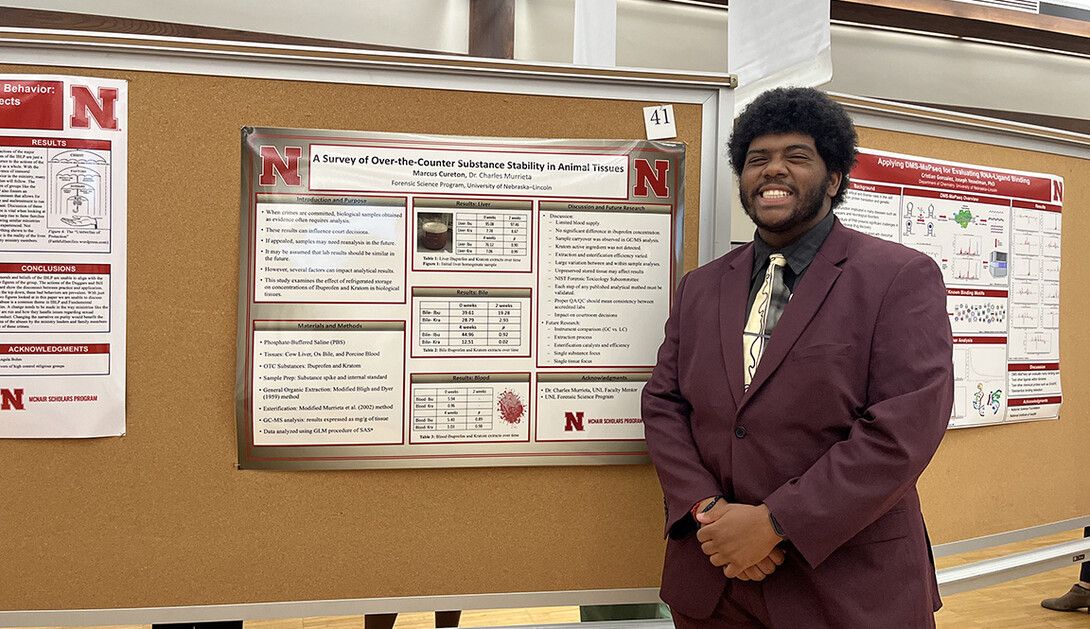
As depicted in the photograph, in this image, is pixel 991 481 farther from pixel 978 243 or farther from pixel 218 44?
pixel 218 44

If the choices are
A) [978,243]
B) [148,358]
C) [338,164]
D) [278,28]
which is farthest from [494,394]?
[278,28]

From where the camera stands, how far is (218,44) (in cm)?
162

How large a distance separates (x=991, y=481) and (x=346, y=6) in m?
3.55

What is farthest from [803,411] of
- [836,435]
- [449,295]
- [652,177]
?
[449,295]

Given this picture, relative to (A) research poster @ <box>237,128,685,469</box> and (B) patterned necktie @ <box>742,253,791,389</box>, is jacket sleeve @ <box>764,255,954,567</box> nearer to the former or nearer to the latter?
(B) patterned necktie @ <box>742,253,791,389</box>

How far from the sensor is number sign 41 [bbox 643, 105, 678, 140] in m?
1.78

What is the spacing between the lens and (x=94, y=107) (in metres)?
1.59

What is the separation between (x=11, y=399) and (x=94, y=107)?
24.5 inches

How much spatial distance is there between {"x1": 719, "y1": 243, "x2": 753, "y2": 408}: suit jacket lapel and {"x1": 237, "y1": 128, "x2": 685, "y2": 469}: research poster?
236mm

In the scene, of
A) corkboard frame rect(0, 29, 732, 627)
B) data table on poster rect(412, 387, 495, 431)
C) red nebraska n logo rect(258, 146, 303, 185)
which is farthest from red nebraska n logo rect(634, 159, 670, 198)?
red nebraska n logo rect(258, 146, 303, 185)

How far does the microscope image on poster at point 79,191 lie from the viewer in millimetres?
1582

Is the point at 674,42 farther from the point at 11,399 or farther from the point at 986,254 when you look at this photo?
the point at 11,399

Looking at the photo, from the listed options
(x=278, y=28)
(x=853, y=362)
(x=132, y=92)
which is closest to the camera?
(x=853, y=362)

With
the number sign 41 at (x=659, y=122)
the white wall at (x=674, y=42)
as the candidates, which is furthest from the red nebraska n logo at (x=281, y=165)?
the white wall at (x=674, y=42)
